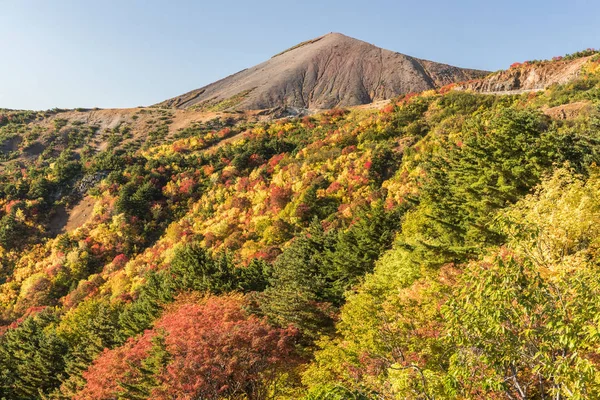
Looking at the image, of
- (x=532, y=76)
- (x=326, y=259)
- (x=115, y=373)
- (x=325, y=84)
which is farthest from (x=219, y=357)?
(x=325, y=84)

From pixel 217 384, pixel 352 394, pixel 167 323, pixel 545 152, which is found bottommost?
pixel 217 384

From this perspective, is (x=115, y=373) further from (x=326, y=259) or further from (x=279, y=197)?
(x=279, y=197)

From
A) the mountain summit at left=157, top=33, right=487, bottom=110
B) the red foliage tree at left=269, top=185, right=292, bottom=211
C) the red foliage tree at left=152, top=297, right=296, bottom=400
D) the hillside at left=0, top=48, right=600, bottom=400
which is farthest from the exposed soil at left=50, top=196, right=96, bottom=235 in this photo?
the mountain summit at left=157, top=33, right=487, bottom=110

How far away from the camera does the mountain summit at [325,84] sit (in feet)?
536

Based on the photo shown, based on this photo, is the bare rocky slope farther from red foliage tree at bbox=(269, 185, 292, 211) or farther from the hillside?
red foliage tree at bbox=(269, 185, 292, 211)

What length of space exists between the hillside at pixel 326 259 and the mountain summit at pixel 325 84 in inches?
2717

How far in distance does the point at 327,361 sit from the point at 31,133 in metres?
132

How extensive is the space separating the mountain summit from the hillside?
226 ft

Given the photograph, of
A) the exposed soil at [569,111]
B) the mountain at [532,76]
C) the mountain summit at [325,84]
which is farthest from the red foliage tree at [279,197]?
the mountain summit at [325,84]

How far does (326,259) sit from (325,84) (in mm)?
156514

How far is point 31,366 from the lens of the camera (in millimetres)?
37719

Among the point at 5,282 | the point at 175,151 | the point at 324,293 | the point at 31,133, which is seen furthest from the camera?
the point at 31,133

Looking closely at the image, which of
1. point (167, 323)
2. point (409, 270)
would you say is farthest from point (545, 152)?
point (167, 323)

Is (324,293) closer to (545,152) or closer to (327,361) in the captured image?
(327,361)
